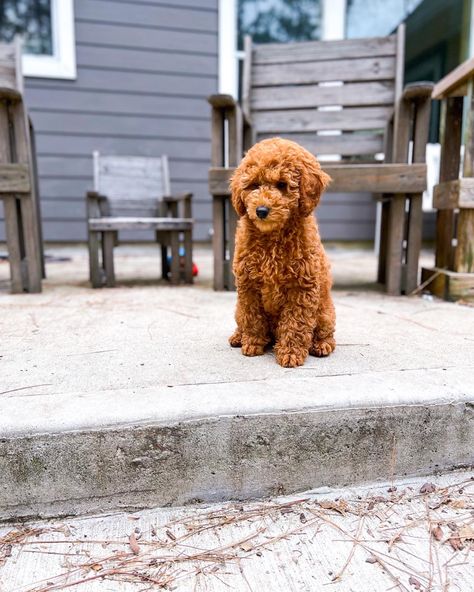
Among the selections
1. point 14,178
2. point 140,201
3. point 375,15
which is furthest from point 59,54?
Result: point 375,15

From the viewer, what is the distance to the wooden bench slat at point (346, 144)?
3.52 m

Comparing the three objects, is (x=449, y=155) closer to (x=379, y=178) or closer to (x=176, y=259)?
(x=379, y=178)

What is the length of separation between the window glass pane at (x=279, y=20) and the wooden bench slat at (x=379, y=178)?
11.1 feet

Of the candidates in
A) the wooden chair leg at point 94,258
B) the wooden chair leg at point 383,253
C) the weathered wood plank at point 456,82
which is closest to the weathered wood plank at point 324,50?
the weathered wood plank at point 456,82

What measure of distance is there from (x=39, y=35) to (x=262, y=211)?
4854 millimetres

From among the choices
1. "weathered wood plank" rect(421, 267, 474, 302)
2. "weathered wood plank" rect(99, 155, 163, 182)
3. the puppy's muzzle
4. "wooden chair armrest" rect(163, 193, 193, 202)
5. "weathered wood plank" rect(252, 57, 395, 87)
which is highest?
"weathered wood plank" rect(252, 57, 395, 87)

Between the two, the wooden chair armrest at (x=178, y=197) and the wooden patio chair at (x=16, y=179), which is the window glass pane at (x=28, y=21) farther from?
the wooden chair armrest at (x=178, y=197)

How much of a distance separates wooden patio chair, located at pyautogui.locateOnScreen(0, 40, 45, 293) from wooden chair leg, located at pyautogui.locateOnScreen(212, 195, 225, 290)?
116cm

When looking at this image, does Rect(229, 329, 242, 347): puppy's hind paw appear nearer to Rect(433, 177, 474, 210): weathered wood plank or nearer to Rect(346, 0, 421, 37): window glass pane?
Rect(433, 177, 474, 210): weathered wood plank

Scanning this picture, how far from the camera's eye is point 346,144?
3.52 meters

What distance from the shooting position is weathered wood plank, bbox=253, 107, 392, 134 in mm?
3441

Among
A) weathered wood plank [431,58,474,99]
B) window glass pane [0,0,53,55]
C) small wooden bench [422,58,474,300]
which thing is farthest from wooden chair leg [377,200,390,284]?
window glass pane [0,0,53,55]

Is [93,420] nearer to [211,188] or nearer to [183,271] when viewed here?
[211,188]

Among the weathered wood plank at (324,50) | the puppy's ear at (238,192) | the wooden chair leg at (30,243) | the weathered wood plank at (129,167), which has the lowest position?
the wooden chair leg at (30,243)
